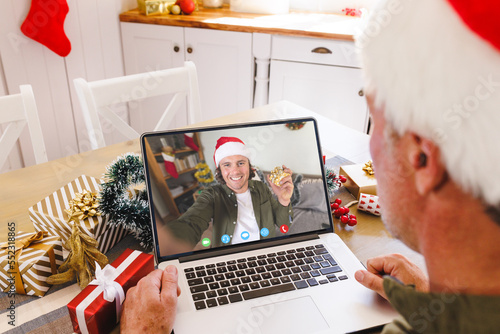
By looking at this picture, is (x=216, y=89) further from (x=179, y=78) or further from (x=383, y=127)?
(x=383, y=127)

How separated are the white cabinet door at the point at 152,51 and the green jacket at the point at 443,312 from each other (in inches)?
Answer: 88.7

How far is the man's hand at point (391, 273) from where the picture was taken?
0.71 m

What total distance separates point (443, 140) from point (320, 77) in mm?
2050

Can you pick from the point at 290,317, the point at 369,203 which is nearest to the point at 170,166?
the point at 290,317

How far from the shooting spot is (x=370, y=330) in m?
0.67

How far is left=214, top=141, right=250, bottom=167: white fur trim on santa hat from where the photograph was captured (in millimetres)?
831

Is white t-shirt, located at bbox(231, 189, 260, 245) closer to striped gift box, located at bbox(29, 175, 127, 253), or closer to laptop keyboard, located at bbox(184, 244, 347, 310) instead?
laptop keyboard, located at bbox(184, 244, 347, 310)

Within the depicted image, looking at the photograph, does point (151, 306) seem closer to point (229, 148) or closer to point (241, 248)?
point (241, 248)

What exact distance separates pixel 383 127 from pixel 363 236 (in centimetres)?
58

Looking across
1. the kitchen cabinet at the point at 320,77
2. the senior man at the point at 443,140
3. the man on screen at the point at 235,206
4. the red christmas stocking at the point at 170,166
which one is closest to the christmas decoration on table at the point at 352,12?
the kitchen cabinet at the point at 320,77

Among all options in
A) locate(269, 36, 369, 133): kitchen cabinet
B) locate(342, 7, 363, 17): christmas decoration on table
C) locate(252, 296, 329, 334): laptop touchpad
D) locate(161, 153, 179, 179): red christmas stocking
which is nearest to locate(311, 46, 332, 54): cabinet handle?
locate(269, 36, 369, 133): kitchen cabinet

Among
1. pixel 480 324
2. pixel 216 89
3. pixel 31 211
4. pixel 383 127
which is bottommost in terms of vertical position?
pixel 216 89

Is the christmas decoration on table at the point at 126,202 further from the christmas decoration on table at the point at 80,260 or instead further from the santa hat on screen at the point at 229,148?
the santa hat on screen at the point at 229,148

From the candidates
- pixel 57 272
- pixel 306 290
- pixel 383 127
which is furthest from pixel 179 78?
pixel 383 127
